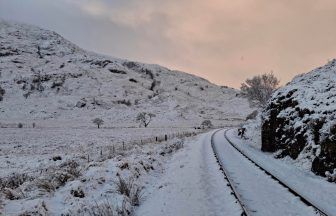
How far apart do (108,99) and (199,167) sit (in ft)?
402

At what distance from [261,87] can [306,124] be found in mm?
50895

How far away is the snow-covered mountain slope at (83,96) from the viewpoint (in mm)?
115312

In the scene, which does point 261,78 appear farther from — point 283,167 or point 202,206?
point 202,206

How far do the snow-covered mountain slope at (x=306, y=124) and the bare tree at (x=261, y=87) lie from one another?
3995 cm

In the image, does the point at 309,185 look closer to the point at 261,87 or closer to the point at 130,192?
the point at 130,192

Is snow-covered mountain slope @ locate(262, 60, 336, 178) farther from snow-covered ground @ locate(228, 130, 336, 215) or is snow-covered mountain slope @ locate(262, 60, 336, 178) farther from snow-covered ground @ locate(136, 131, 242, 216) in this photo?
snow-covered ground @ locate(136, 131, 242, 216)

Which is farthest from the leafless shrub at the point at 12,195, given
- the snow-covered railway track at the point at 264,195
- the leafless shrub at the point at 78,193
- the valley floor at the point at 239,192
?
the snow-covered railway track at the point at 264,195

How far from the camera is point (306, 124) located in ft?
59.9

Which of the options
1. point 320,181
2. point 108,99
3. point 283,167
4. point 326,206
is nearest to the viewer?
point 326,206

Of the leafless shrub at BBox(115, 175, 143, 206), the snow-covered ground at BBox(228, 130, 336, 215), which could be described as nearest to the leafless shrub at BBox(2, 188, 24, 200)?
the leafless shrub at BBox(115, 175, 143, 206)

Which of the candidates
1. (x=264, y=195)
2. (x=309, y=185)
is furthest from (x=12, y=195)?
(x=309, y=185)

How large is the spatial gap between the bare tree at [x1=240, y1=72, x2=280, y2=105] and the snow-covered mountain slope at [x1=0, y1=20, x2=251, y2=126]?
35.9 m

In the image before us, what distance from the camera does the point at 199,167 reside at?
17.2m

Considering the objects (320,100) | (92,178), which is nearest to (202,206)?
(92,178)
